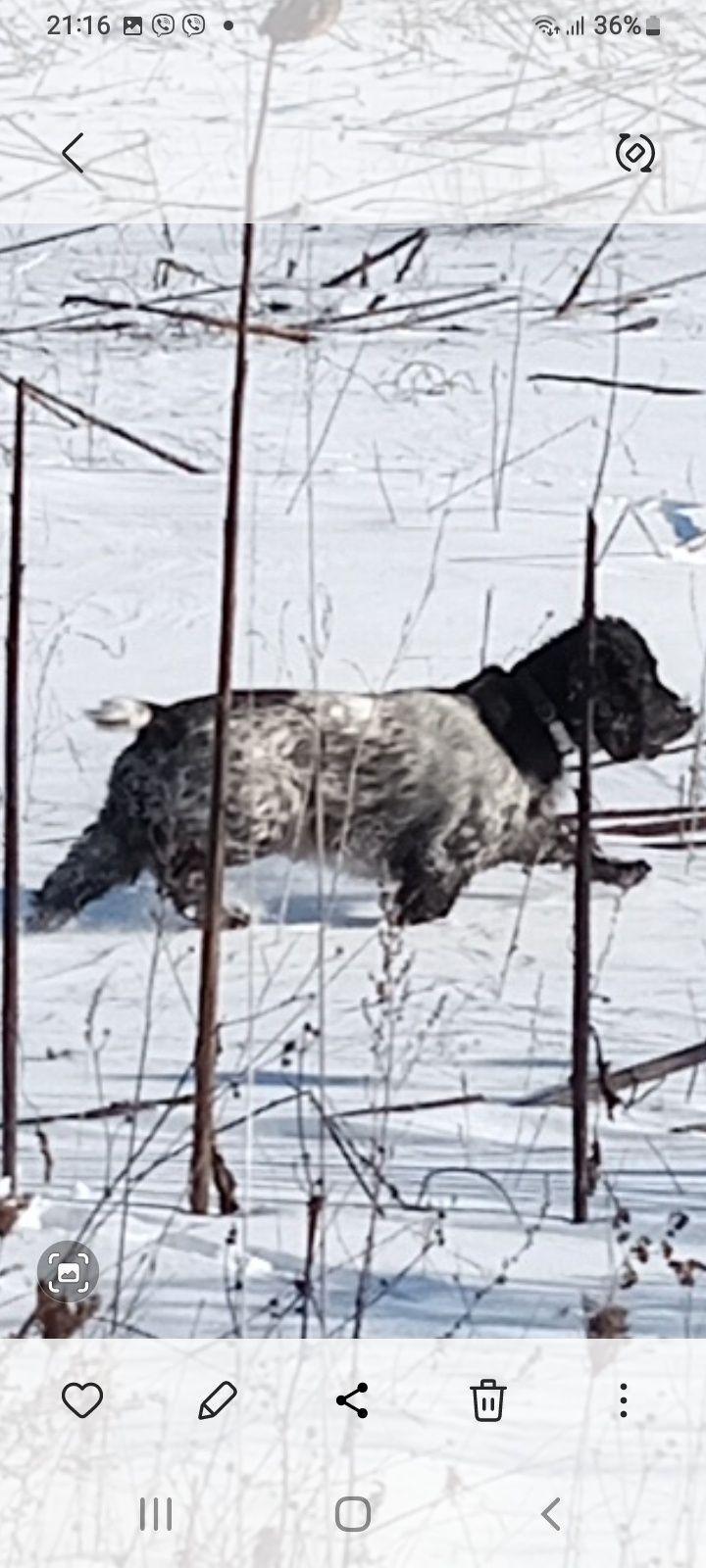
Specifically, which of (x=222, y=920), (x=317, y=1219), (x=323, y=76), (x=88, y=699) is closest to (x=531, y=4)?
(x=323, y=76)

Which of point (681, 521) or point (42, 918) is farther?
point (681, 521)

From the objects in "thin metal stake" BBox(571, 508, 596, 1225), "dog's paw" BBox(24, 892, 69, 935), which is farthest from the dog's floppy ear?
"thin metal stake" BBox(571, 508, 596, 1225)

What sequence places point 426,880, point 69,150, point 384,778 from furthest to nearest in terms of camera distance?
point 69,150 < point 384,778 < point 426,880

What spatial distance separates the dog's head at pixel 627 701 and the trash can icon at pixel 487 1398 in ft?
8.16

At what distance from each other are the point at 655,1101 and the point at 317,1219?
76 cm

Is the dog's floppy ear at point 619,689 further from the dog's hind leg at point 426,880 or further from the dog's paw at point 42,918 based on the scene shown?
the dog's paw at point 42,918

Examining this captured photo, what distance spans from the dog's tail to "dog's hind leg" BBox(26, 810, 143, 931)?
0.14 meters

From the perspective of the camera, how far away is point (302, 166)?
7844mm

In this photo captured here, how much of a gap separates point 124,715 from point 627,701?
2.80ft

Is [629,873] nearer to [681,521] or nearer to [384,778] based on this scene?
[384,778]

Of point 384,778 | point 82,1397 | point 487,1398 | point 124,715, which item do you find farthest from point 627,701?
point 82,1397

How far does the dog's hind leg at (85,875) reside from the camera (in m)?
5.25

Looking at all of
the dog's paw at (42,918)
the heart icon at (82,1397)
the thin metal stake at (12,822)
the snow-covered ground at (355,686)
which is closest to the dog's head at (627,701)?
the snow-covered ground at (355,686)

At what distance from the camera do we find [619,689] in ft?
18.7
